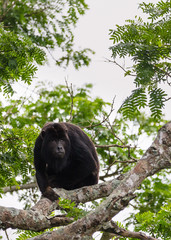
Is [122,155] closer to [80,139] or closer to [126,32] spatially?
[80,139]

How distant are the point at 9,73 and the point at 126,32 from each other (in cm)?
174

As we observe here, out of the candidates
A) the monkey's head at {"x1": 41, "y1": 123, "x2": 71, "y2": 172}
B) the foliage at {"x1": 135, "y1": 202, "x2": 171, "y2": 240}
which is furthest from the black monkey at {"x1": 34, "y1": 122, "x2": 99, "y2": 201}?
the foliage at {"x1": 135, "y1": 202, "x2": 171, "y2": 240}

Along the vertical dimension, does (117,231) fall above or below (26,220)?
below

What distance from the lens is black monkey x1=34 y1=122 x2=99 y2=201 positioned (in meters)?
4.90

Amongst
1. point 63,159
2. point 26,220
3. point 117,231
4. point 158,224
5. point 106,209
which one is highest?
point 63,159

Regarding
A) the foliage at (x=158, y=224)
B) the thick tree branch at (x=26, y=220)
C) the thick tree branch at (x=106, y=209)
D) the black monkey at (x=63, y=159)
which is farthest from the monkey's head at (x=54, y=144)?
the thick tree branch at (x=26, y=220)

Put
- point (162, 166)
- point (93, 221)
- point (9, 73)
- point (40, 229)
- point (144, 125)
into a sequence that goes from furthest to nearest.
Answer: point (144, 125)
point (9, 73)
point (40, 229)
point (162, 166)
point (93, 221)

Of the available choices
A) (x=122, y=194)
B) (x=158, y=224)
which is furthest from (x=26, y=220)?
(x=158, y=224)

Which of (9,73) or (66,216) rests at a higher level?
(9,73)

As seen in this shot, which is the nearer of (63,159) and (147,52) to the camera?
(147,52)

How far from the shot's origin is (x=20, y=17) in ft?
26.7

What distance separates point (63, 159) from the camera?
5.01 metres

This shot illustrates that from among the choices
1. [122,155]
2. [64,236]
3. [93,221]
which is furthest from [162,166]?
[122,155]

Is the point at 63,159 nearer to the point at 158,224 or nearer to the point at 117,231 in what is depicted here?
the point at 158,224
